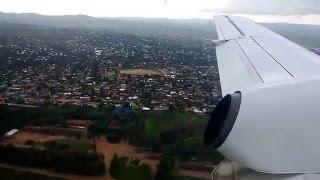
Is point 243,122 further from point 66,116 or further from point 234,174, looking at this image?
point 66,116

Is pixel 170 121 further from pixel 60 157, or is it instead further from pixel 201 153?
pixel 60 157

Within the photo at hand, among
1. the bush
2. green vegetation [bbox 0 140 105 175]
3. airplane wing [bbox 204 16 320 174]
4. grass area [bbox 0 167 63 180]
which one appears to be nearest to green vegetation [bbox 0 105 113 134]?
the bush

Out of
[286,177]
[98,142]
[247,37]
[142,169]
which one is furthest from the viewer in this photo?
[98,142]

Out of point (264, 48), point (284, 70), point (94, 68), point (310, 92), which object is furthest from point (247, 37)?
point (94, 68)

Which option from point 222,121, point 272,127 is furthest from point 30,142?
point 272,127

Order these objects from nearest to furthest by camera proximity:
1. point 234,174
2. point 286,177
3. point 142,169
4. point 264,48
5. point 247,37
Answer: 1. point 286,177
2. point 234,174
3. point 264,48
4. point 247,37
5. point 142,169

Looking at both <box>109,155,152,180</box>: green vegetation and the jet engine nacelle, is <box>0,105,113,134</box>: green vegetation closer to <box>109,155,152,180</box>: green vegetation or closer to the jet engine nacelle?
<box>109,155,152,180</box>: green vegetation
